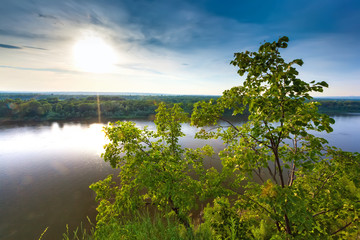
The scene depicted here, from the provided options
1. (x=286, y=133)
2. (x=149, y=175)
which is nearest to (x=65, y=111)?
(x=149, y=175)

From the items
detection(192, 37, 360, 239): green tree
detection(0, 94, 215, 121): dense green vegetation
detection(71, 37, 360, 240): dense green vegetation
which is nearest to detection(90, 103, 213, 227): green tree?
detection(71, 37, 360, 240): dense green vegetation

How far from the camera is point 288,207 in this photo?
3590 millimetres

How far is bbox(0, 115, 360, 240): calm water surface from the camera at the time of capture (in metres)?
14.5

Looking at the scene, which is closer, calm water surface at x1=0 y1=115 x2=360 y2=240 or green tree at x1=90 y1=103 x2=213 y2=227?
green tree at x1=90 y1=103 x2=213 y2=227

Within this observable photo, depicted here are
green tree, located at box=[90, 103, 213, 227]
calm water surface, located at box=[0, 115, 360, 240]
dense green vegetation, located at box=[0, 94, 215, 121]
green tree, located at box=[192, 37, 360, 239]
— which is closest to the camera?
green tree, located at box=[192, 37, 360, 239]

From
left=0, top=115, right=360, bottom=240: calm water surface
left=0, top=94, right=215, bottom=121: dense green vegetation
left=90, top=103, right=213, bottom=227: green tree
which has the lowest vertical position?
left=0, top=115, right=360, bottom=240: calm water surface

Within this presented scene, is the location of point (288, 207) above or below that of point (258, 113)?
below

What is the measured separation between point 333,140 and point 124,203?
164 ft

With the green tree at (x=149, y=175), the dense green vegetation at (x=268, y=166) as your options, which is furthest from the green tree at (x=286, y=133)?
the green tree at (x=149, y=175)

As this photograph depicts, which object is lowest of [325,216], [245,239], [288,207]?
[245,239]

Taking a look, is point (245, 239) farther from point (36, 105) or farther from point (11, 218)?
point (36, 105)

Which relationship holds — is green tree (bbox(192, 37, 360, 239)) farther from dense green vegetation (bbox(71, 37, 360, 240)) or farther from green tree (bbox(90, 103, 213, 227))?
green tree (bbox(90, 103, 213, 227))

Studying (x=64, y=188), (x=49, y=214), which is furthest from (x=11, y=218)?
(x=64, y=188)

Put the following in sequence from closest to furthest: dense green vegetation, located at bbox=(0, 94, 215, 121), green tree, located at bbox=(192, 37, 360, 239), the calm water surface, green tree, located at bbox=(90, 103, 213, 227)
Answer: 1. green tree, located at bbox=(192, 37, 360, 239)
2. green tree, located at bbox=(90, 103, 213, 227)
3. the calm water surface
4. dense green vegetation, located at bbox=(0, 94, 215, 121)
